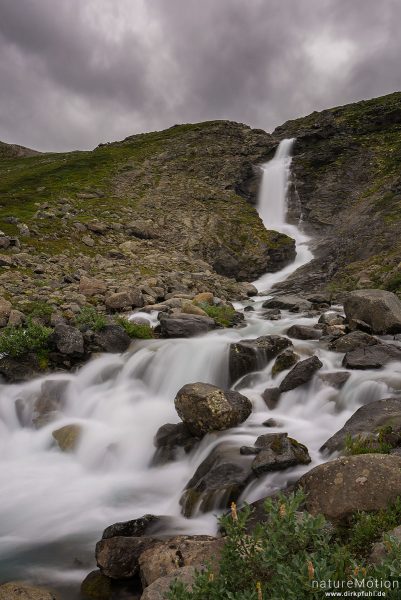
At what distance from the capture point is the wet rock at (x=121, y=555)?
6.44 meters

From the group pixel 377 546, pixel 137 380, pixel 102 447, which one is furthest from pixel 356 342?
pixel 377 546

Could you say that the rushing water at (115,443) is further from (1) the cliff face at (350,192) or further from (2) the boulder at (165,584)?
(1) the cliff face at (350,192)

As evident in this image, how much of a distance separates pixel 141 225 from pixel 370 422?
30.9 m

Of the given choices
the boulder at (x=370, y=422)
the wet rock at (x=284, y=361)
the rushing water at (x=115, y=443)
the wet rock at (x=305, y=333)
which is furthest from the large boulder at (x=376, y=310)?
the boulder at (x=370, y=422)

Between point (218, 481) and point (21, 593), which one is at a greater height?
point (218, 481)

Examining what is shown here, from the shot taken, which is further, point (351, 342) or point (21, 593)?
point (351, 342)

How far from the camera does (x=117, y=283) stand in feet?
76.1

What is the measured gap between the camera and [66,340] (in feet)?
49.0

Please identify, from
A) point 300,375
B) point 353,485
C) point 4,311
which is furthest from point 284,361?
point 4,311

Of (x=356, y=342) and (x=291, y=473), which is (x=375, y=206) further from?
(x=291, y=473)

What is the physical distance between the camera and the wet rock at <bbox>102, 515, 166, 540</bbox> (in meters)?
7.35

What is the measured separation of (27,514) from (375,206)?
39.3 meters

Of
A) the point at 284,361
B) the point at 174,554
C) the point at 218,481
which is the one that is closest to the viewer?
the point at 174,554

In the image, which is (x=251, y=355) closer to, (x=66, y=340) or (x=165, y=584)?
(x=66, y=340)
